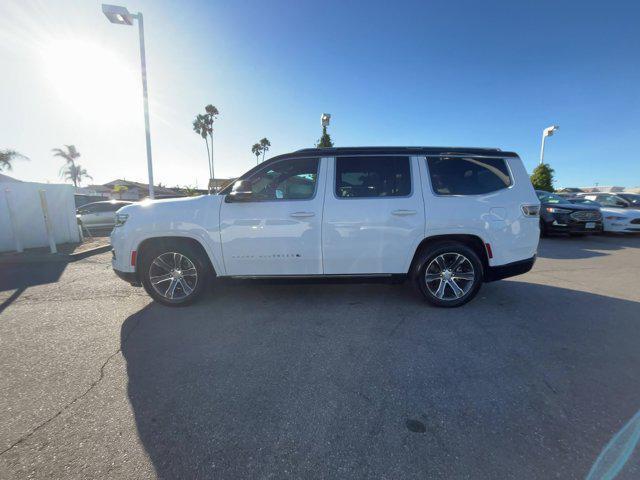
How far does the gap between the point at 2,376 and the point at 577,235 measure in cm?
1430

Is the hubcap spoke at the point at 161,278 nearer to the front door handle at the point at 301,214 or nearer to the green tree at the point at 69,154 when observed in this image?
the front door handle at the point at 301,214

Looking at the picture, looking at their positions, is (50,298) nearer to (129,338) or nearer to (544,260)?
(129,338)

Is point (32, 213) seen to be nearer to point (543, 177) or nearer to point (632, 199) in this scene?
point (632, 199)

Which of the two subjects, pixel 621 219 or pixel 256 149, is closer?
pixel 621 219

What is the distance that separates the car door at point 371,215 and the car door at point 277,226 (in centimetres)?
16

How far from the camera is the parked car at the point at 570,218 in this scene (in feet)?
29.5

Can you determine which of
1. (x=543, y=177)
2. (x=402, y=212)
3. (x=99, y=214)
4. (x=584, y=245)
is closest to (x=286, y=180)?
(x=402, y=212)

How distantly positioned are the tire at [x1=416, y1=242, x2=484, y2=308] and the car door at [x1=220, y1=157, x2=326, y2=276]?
4.62ft

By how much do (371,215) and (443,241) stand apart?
103 centimetres

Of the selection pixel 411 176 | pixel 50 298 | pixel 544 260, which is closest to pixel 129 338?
pixel 50 298

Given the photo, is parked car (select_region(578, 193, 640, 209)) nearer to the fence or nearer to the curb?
the curb

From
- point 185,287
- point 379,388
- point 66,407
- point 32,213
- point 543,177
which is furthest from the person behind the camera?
point 543,177

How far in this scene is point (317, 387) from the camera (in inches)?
88.8

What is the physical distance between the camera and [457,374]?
2.40 metres
